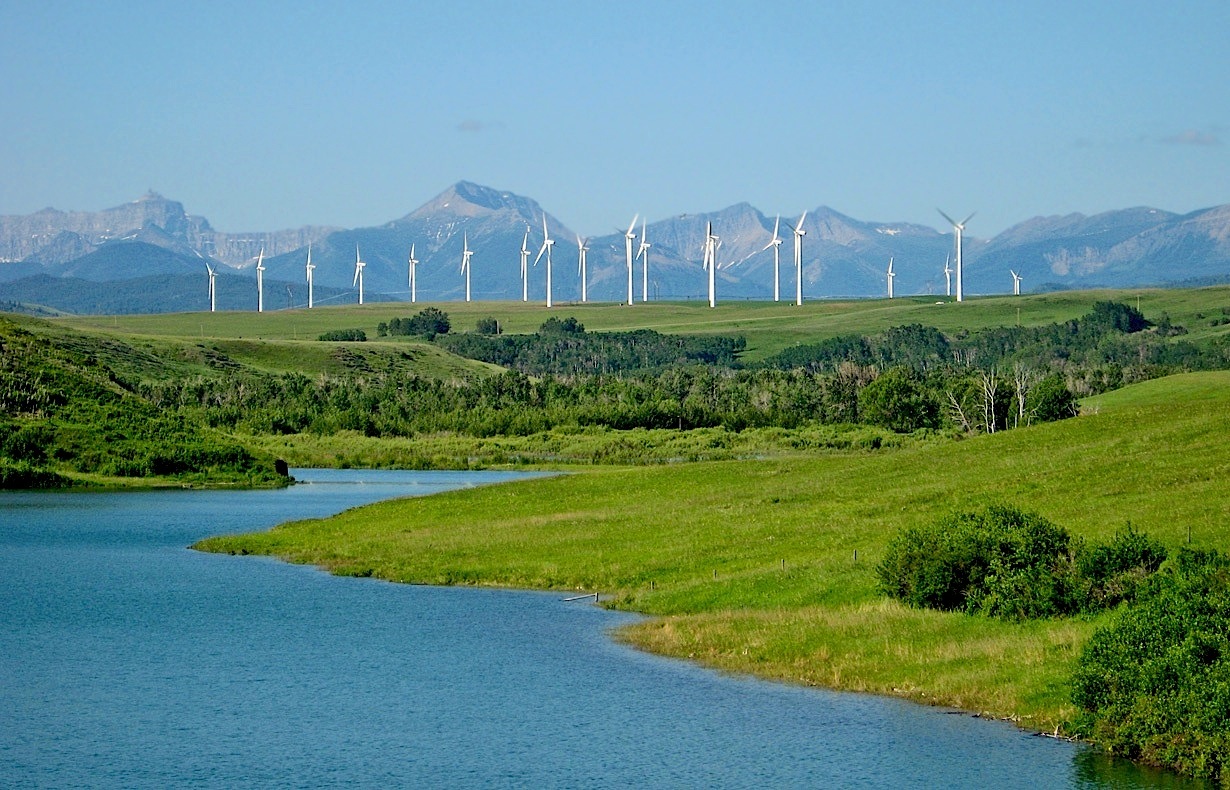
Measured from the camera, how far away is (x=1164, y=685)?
27.0 meters

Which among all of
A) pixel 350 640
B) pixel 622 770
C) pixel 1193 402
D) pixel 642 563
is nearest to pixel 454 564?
pixel 642 563

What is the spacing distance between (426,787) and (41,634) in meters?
19.2

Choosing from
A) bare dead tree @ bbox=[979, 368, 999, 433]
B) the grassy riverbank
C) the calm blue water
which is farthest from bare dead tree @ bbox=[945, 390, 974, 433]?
the calm blue water

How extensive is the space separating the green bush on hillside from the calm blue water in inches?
23.3

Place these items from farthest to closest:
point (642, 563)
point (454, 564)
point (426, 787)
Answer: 1. point (454, 564)
2. point (642, 563)
3. point (426, 787)

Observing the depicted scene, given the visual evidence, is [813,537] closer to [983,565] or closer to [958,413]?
[983,565]

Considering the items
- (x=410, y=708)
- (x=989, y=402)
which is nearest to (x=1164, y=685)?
(x=410, y=708)

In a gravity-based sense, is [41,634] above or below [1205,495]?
below

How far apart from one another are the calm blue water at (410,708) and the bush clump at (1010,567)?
5.23m

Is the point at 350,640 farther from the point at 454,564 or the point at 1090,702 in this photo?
the point at 1090,702

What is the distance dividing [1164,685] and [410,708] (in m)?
15.1

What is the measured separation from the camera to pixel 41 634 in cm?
4256

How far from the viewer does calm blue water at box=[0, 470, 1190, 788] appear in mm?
28250

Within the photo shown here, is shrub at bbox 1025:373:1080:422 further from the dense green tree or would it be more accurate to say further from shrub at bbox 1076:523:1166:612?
shrub at bbox 1076:523:1166:612
